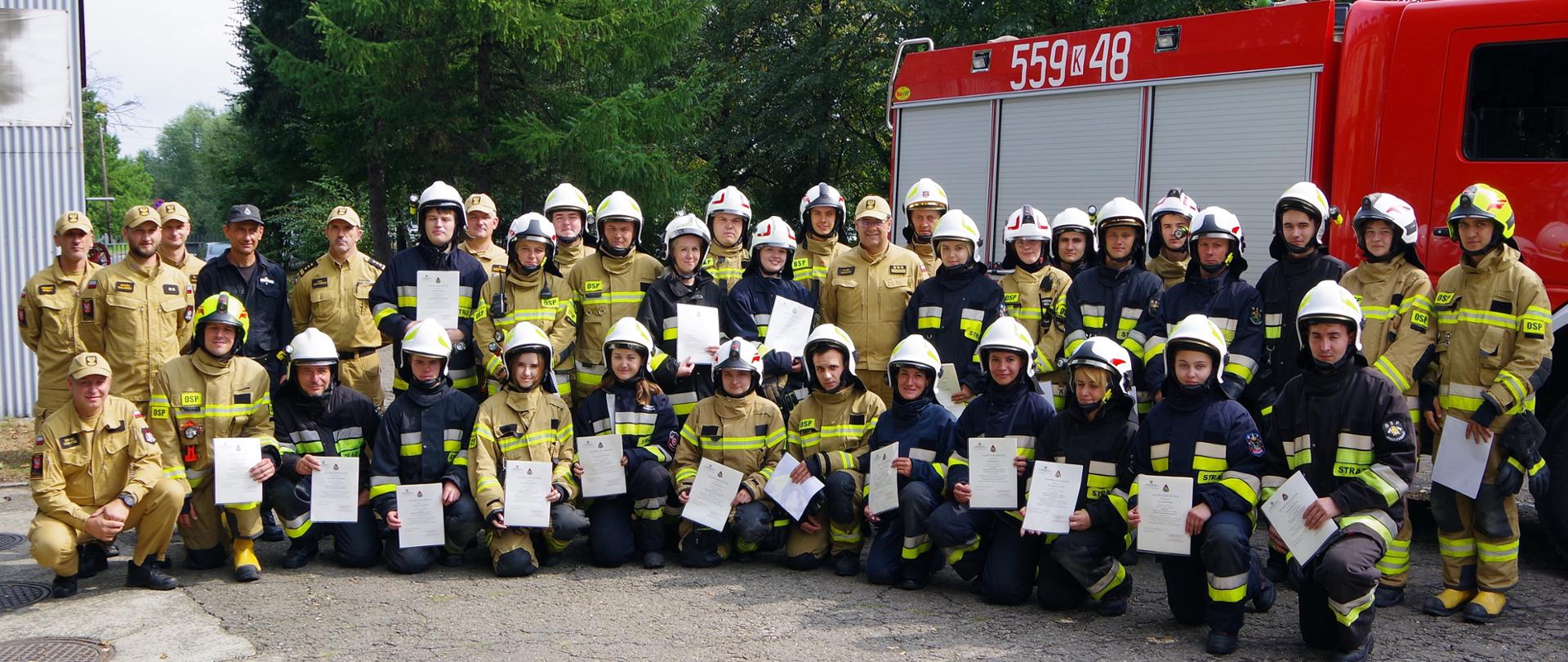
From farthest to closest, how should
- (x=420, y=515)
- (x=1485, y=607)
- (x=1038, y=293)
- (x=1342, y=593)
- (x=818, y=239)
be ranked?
(x=818, y=239)
(x=1038, y=293)
(x=420, y=515)
(x=1485, y=607)
(x=1342, y=593)

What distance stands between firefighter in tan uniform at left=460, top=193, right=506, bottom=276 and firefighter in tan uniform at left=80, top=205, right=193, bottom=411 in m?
1.71

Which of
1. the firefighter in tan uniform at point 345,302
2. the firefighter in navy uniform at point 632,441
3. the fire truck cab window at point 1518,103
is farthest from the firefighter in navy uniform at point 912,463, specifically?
the firefighter in tan uniform at point 345,302

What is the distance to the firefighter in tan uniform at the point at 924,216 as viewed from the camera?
746cm

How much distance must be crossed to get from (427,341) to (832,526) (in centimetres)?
224

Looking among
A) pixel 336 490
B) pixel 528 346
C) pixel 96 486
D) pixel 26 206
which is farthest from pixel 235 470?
pixel 26 206

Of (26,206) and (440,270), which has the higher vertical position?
(26,206)

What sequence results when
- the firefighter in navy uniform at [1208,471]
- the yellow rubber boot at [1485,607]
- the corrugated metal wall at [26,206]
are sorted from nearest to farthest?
the firefighter in navy uniform at [1208,471], the yellow rubber boot at [1485,607], the corrugated metal wall at [26,206]

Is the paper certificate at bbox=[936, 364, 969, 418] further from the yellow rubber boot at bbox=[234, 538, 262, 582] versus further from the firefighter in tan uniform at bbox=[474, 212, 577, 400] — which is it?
the yellow rubber boot at bbox=[234, 538, 262, 582]

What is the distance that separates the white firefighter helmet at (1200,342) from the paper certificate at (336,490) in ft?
12.9

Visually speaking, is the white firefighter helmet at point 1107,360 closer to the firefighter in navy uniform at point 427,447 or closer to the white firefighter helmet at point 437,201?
the firefighter in navy uniform at point 427,447

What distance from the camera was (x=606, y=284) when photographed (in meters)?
7.06

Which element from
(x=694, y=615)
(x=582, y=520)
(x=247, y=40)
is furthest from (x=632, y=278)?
(x=247, y=40)

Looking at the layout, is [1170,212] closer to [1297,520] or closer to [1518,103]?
[1518,103]

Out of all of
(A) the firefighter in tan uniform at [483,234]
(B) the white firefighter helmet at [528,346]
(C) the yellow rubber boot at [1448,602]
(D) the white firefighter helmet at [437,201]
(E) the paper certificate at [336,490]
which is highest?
(D) the white firefighter helmet at [437,201]
